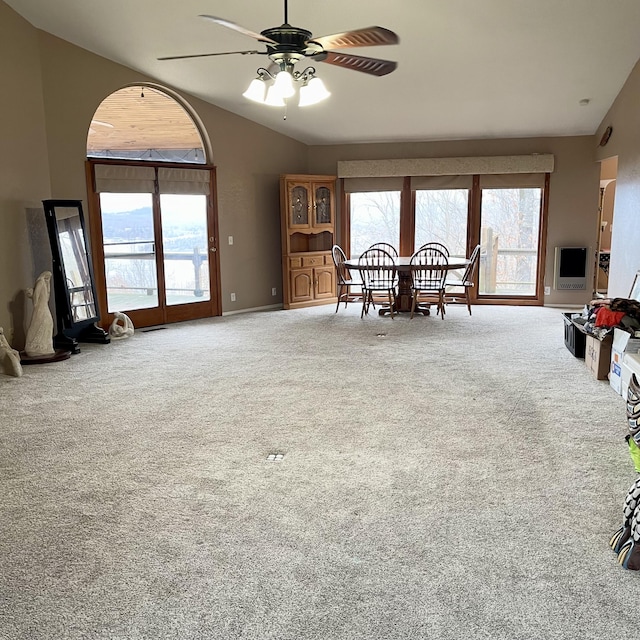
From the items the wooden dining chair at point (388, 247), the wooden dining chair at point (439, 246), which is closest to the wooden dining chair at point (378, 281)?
the wooden dining chair at point (388, 247)

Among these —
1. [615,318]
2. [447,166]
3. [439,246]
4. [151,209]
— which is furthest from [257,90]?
[439,246]

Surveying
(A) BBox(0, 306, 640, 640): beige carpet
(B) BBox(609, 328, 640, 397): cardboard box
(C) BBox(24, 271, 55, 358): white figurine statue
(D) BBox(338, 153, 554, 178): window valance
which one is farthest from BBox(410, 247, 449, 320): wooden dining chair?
(C) BBox(24, 271, 55, 358): white figurine statue

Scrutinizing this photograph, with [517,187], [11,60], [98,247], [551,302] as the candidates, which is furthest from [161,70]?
[551,302]

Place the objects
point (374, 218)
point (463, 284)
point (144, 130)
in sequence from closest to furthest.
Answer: point (144, 130)
point (463, 284)
point (374, 218)

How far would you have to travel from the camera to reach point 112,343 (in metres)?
6.27

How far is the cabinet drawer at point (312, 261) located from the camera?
8.60 m

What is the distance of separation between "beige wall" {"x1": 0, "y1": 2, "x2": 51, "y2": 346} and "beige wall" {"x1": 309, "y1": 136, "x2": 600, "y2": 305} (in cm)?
511

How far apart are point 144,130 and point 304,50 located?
4.34 meters

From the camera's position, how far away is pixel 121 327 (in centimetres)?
661

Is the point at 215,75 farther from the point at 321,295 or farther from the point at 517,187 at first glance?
the point at 517,187

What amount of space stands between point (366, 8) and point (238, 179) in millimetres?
3336

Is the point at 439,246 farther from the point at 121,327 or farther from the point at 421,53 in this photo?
the point at 121,327

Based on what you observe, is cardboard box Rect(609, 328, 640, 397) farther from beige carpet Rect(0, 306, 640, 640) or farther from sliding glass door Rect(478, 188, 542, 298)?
sliding glass door Rect(478, 188, 542, 298)

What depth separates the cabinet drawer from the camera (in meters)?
8.60
